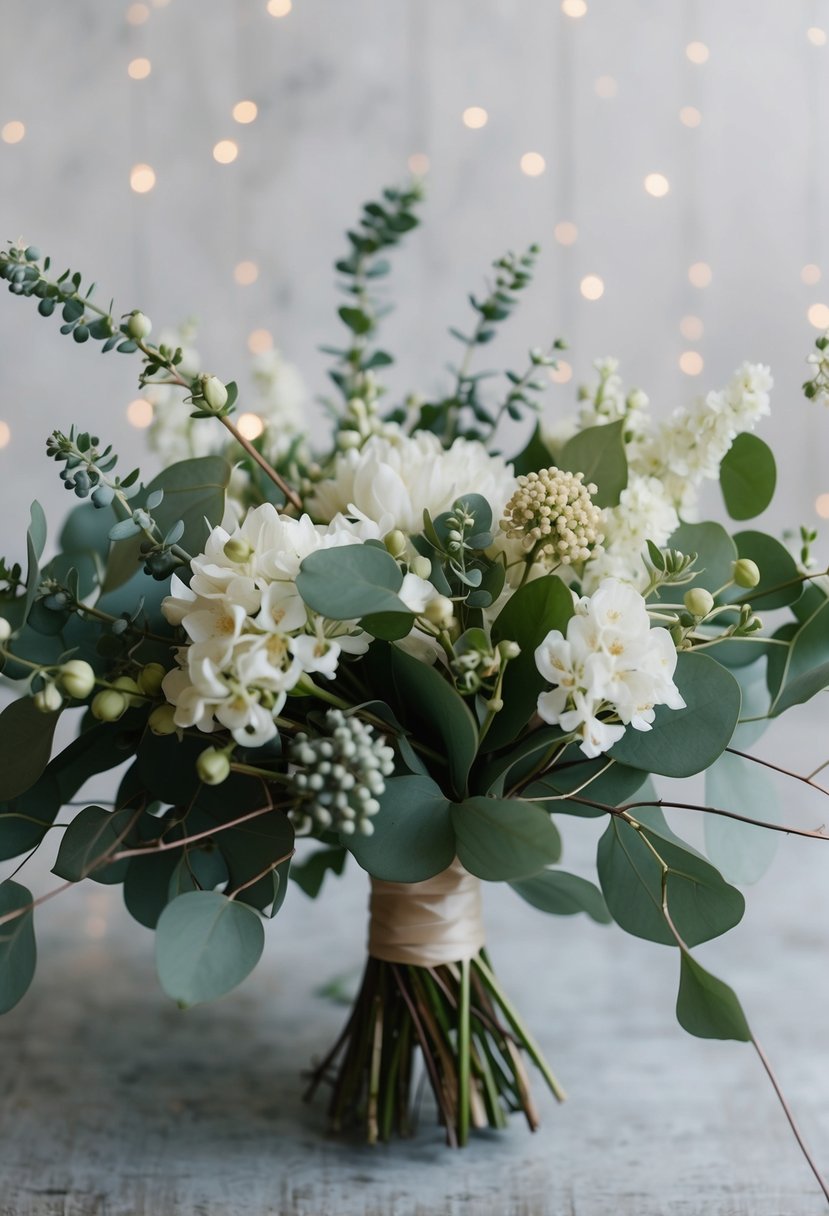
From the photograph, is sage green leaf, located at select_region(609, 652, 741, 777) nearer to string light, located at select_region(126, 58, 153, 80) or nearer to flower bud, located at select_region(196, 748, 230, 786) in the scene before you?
flower bud, located at select_region(196, 748, 230, 786)

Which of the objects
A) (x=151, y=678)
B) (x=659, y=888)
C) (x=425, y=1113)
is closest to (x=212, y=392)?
(x=151, y=678)

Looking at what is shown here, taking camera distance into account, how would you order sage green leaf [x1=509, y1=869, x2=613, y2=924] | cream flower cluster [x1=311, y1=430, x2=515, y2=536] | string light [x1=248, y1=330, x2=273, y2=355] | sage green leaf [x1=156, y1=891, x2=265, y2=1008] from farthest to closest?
string light [x1=248, y1=330, x2=273, y2=355]
sage green leaf [x1=509, y1=869, x2=613, y2=924]
cream flower cluster [x1=311, y1=430, x2=515, y2=536]
sage green leaf [x1=156, y1=891, x2=265, y2=1008]

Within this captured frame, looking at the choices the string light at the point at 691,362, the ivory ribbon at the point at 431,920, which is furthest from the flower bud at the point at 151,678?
the string light at the point at 691,362

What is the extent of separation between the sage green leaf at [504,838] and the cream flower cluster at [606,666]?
44 millimetres

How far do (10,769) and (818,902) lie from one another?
0.85 metres

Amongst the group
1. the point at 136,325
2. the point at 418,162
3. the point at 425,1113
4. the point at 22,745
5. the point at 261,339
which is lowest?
the point at 425,1113

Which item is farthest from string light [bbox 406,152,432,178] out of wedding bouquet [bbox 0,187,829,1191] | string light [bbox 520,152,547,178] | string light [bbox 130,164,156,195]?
wedding bouquet [bbox 0,187,829,1191]

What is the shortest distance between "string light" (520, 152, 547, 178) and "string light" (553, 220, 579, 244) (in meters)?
0.08

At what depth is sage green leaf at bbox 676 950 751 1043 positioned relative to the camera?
1.77 feet

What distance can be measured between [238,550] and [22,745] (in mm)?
186

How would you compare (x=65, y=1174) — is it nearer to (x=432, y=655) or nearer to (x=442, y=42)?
(x=432, y=655)

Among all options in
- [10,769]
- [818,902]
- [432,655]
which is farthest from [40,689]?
[818,902]

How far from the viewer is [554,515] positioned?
0.56m

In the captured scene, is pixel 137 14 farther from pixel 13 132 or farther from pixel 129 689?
pixel 129 689
